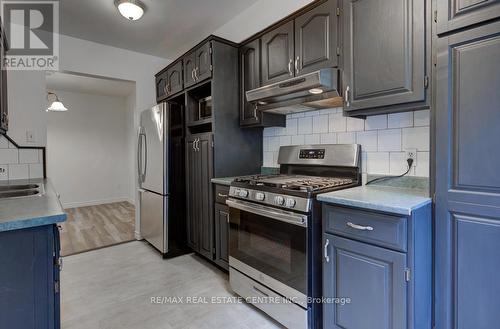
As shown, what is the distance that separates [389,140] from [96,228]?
4.25m

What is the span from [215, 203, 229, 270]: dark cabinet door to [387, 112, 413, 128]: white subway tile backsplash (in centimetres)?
147

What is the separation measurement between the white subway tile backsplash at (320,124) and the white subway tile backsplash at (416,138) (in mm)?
632

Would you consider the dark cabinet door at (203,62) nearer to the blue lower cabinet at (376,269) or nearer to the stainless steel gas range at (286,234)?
the stainless steel gas range at (286,234)

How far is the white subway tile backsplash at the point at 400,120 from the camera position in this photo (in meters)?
1.75

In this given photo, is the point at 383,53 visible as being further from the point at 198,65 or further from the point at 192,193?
the point at 192,193

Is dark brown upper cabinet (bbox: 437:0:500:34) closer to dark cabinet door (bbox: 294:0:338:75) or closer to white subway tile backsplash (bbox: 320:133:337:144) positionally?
dark cabinet door (bbox: 294:0:338:75)

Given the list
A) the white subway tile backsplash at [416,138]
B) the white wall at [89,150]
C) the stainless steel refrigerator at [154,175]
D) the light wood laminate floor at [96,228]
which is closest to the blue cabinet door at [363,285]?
the white subway tile backsplash at [416,138]

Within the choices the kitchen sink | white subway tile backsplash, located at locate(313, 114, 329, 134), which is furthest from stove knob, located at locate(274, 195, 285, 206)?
the kitchen sink

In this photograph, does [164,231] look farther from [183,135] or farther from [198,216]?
[183,135]

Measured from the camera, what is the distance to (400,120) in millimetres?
1799

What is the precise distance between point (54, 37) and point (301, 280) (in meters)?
3.77

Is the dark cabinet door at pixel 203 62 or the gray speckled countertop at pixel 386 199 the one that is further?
the dark cabinet door at pixel 203 62

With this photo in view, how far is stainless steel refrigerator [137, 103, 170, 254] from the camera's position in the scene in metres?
2.94

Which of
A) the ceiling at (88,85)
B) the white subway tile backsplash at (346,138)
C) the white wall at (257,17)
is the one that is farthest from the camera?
the ceiling at (88,85)
